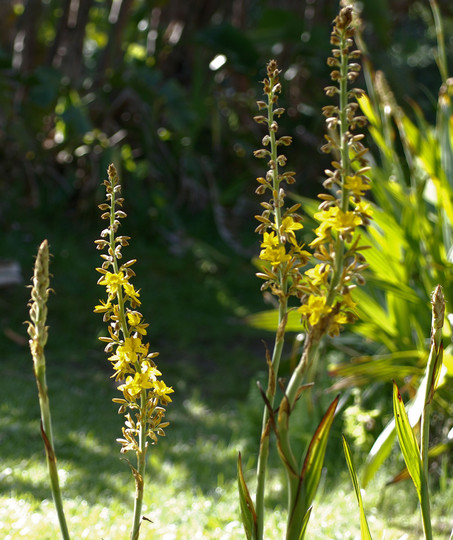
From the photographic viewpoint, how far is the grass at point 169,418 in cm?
233

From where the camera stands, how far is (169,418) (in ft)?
12.5

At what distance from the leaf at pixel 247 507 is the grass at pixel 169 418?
0.51 m

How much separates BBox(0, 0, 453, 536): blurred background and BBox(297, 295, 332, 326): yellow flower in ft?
11.6

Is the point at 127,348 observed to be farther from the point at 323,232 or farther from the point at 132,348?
the point at 323,232

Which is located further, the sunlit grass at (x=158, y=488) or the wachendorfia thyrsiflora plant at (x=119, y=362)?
the sunlit grass at (x=158, y=488)

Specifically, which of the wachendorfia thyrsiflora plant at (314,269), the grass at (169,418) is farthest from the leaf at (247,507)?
the grass at (169,418)

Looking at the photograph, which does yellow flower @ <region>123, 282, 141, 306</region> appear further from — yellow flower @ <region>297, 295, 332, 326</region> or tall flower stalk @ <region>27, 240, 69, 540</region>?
yellow flower @ <region>297, 295, 332, 326</region>

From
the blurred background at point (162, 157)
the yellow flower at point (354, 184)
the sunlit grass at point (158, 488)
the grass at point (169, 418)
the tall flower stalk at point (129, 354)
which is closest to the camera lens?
the yellow flower at point (354, 184)

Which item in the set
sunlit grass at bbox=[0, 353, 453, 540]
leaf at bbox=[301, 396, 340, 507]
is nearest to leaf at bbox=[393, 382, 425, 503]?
leaf at bbox=[301, 396, 340, 507]

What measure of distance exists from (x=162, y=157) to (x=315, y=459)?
5978 millimetres

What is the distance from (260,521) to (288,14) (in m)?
6.66

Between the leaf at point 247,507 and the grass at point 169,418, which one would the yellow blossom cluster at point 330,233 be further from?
the grass at point 169,418

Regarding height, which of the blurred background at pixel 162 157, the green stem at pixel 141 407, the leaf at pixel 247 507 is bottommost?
the leaf at pixel 247 507

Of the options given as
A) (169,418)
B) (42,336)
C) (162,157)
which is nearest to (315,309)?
(42,336)
